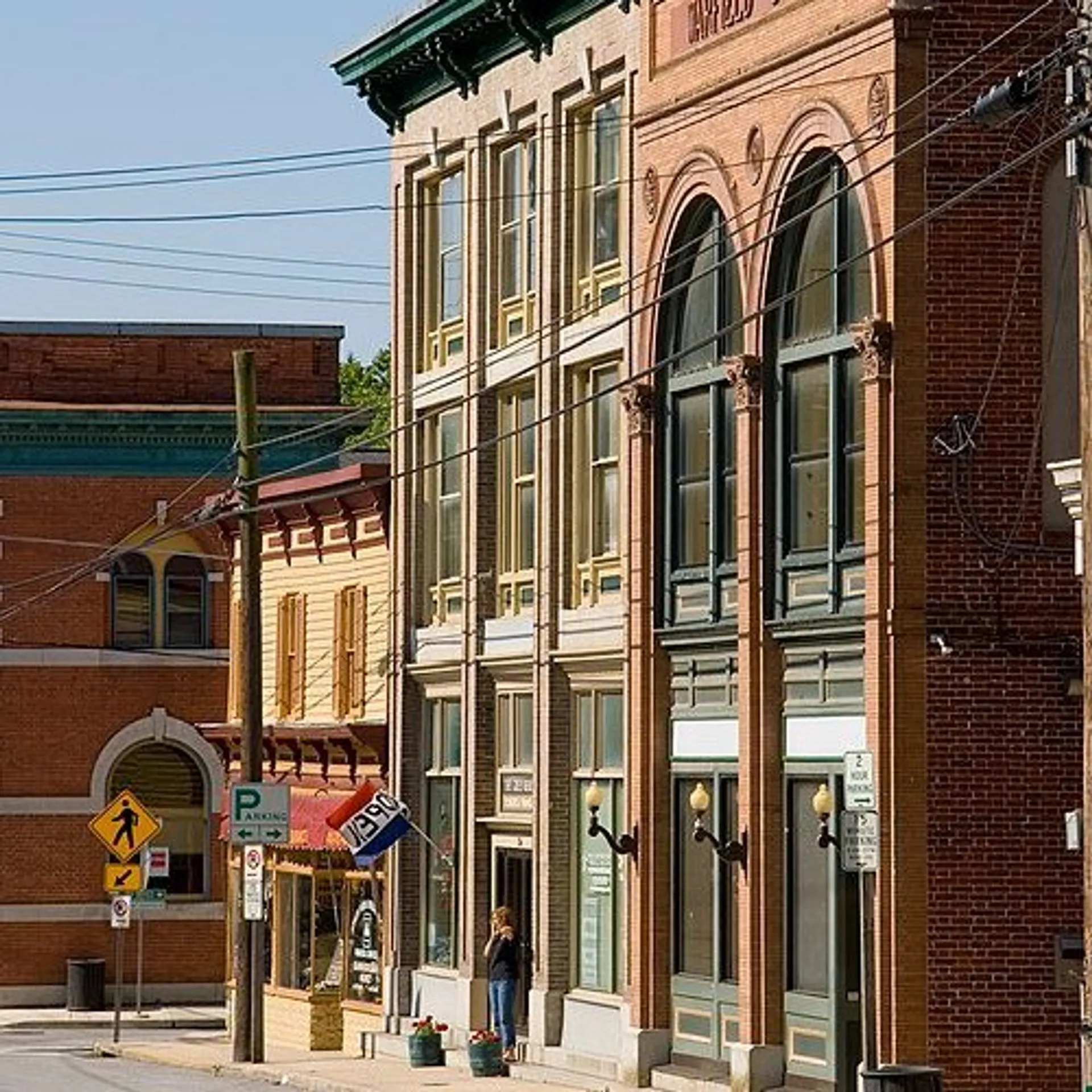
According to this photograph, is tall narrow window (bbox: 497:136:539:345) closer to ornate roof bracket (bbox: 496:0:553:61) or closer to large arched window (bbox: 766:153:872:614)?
ornate roof bracket (bbox: 496:0:553:61)

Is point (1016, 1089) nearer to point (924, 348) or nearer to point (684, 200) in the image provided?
point (924, 348)

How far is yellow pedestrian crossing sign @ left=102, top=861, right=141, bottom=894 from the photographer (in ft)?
157

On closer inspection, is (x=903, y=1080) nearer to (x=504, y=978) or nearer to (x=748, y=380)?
(x=748, y=380)

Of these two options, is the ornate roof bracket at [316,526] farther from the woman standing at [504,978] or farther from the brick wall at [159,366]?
the brick wall at [159,366]

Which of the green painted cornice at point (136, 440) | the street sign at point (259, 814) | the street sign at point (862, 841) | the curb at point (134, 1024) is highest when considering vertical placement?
the green painted cornice at point (136, 440)

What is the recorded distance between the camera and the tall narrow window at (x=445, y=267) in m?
43.6

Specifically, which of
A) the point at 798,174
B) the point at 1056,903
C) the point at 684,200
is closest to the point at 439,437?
the point at 684,200

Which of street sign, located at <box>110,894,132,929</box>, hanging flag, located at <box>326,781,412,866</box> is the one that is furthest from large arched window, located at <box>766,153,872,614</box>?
street sign, located at <box>110,894,132,929</box>

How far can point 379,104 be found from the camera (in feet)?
151

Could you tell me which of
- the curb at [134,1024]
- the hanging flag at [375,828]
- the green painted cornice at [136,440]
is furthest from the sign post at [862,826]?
the green painted cornice at [136,440]

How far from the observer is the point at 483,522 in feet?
138

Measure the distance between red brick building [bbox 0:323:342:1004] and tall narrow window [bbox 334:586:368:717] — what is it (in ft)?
40.3

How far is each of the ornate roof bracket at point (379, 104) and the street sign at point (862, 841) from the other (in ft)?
69.3

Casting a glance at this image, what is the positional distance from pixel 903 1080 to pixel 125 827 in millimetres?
23646
